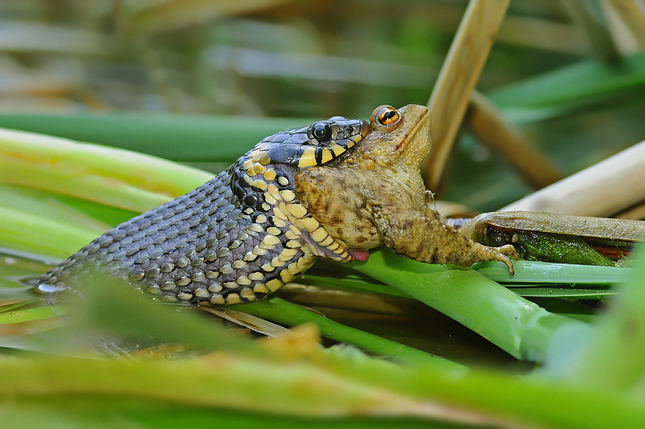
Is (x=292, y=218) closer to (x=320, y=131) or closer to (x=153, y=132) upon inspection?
(x=320, y=131)

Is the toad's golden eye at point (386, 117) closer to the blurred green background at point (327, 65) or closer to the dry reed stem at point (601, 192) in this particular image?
the dry reed stem at point (601, 192)

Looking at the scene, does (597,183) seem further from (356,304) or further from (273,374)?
(273,374)

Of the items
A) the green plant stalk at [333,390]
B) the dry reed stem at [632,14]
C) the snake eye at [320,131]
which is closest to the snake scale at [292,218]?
the snake eye at [320,131]

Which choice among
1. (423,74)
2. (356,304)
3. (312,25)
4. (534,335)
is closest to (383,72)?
(423,74)

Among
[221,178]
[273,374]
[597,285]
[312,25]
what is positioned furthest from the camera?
[312,25]

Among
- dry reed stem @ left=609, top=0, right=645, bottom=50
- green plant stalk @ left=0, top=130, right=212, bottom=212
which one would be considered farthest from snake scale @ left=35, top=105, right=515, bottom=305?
dry reed stem @ left=609, top=0, right=645, bottom=50
